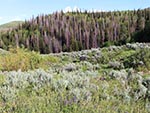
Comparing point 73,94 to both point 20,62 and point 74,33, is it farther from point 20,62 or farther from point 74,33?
point 74,33

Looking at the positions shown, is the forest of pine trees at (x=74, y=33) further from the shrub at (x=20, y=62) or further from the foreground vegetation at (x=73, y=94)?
the foreground vegetation at (x=73, y=94)

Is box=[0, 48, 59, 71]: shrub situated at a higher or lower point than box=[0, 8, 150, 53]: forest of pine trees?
higher

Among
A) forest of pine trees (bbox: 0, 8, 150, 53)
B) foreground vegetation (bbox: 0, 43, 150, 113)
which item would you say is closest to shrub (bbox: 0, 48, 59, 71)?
foreground vegetation (bbox: 0, 43, 150, 113)

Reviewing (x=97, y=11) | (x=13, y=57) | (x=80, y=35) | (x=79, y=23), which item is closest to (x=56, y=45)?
(x=80, y=35)

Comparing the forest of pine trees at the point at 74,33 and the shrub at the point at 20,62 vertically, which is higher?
the shrub at the point at 20,62

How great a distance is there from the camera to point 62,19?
143000 millimetres

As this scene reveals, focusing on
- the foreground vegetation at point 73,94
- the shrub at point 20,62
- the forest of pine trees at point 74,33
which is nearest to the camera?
the foreground vegetation at point 73,94

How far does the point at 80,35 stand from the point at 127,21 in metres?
15.9

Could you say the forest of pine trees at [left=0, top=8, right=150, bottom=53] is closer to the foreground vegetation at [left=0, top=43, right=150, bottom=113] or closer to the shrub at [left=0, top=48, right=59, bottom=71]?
the shrub at [left=0, top=48, right=59, bottom=71]

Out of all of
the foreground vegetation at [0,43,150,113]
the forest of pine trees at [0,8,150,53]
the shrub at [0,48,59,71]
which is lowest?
the forest of pine trees at [0,8,150,53]

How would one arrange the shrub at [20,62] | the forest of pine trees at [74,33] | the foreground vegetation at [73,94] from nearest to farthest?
the foreground vegetation at [73,94] < the shrub at [20,62] < the forest of pine trees at [74,33]

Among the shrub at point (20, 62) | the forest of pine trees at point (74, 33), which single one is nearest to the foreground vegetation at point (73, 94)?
the shrub at point (20, 62)

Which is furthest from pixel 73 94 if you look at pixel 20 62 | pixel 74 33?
pixel 74 33

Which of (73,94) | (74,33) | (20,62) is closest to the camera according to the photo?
(73,94)
